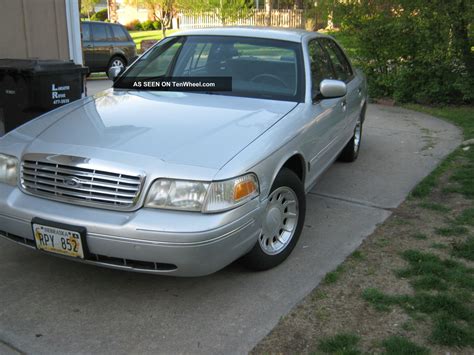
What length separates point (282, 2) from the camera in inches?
1384

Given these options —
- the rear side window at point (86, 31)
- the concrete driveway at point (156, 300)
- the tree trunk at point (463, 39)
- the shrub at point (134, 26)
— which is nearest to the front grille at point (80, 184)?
the concrete driveway at point (156, 300)

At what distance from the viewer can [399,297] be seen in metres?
3.41

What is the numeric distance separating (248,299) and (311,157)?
140 centimetres

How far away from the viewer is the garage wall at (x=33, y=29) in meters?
6.86

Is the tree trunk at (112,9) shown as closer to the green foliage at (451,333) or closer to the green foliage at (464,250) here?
the green foliage at (464,250)

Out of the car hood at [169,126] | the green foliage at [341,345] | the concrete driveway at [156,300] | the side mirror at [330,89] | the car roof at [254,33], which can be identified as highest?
the car roof at [254,33]

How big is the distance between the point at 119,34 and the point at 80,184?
14214 mm

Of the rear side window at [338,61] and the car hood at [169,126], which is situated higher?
the rear side window at [338,61]

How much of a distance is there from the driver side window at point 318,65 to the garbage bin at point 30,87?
287 centimetres

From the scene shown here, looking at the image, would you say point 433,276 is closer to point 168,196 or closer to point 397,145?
point 168,196

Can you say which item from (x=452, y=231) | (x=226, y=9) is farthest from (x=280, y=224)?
(x=226, y=9)

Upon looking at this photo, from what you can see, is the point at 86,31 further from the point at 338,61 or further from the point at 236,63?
the point at 236,63

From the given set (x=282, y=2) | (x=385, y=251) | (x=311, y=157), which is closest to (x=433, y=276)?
(x=385, y=251)

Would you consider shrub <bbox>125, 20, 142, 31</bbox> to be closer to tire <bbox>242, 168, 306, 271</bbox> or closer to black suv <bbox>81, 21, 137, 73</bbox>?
black suv <bbox>81, 21, 137, 73</bbox>
